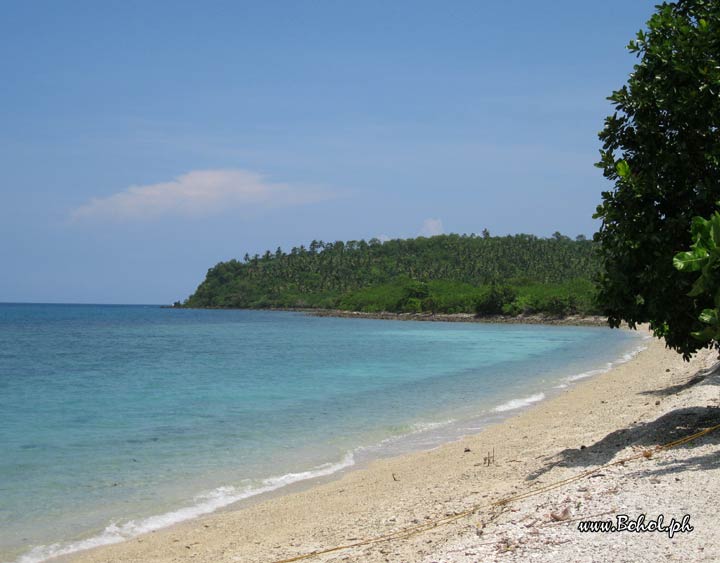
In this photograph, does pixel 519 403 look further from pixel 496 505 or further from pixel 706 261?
pixel 706 261

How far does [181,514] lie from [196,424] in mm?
8315

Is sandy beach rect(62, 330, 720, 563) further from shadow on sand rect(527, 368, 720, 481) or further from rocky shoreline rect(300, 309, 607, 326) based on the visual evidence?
rocky shoreline rect(300, 309, 607, 326)

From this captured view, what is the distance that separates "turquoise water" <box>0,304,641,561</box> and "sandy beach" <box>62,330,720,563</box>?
1.26 meters

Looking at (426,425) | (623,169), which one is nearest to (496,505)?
(623,169)

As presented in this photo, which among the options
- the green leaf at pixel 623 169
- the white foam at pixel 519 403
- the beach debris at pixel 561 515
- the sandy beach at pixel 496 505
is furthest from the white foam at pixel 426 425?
the beach debris at pixel 561 515

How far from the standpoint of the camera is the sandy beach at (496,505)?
6.03 meters

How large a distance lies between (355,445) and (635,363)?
2200 centimetres

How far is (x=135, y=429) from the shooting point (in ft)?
59.4

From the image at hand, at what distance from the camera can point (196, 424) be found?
1858 centimetres

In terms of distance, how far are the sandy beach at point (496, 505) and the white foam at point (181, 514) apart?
1.06 feet

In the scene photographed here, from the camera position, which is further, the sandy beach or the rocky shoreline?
the rocky shoreline

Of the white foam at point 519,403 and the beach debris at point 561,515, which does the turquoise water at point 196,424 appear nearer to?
the white foam at point 519,403

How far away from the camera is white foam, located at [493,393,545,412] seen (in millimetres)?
19862

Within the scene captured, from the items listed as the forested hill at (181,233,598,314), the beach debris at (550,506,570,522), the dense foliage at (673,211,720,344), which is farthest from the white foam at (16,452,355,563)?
the forested hill at (181,233,598,314)
